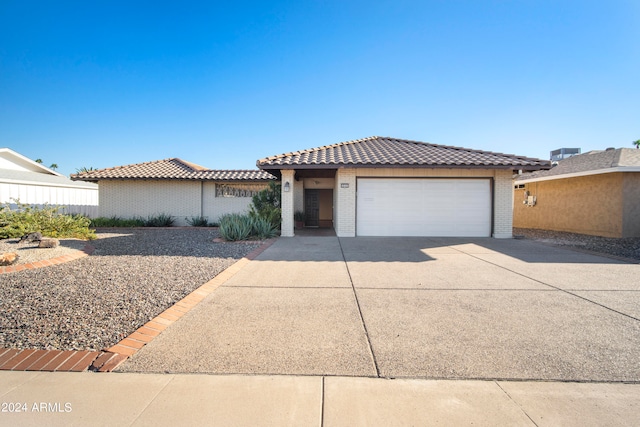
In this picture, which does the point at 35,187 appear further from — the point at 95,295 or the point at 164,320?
the point at 164,320

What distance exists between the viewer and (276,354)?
9.27 feet

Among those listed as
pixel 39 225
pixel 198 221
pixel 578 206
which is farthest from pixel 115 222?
pixel 578 206

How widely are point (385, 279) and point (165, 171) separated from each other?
16.2 m

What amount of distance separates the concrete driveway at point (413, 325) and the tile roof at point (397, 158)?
508cm

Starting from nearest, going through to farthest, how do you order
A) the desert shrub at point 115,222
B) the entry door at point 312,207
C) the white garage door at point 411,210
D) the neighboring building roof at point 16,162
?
the white garage door at point 411,210
the desert shrub at point 115,222
the entry door at point 312,207
the neighboring building roof at point 16,162

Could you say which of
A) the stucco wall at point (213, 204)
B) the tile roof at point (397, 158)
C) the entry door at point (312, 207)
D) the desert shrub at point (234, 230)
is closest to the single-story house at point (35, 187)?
the stucco wall at point (213, 204)

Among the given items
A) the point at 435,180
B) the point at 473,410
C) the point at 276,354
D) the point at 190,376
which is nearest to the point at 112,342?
the point at 190,376

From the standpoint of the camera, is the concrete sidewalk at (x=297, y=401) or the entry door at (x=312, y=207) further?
the entry door at (x=312, y=207)

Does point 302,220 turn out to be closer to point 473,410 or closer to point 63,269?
point 63,269

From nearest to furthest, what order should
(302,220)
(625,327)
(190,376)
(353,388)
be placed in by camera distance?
(353,388) < (190,376) < (625,327) < (302,220)

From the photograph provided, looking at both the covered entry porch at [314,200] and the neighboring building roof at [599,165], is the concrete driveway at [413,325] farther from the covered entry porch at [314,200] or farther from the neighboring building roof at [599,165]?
the covered entry porch at [314,200]

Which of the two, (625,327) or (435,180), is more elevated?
(435,180)

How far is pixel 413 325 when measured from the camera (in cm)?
347

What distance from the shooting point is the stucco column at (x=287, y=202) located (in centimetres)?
1119
